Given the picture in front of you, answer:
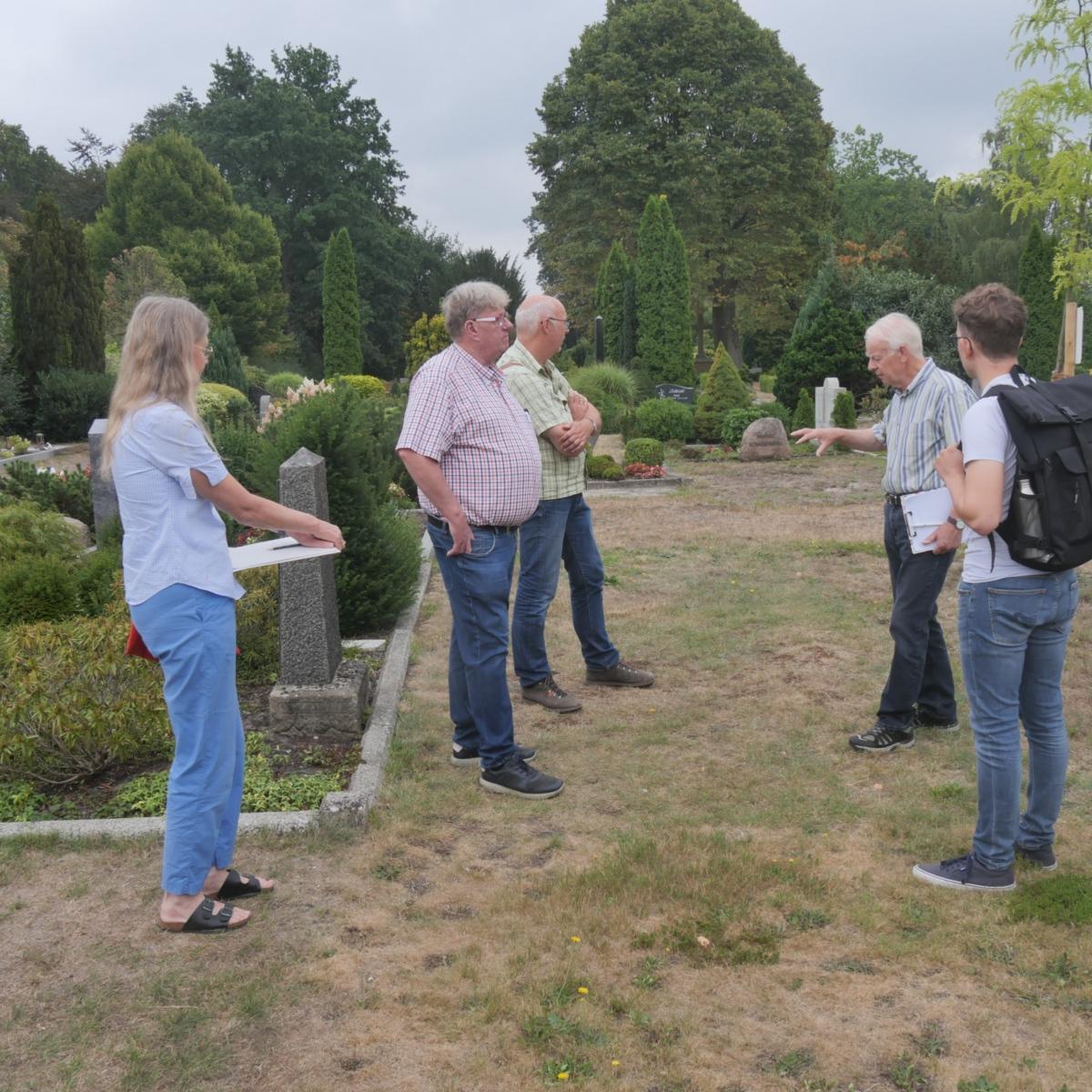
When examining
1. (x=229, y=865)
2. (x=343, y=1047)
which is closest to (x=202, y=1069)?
(x=343, y=1047)

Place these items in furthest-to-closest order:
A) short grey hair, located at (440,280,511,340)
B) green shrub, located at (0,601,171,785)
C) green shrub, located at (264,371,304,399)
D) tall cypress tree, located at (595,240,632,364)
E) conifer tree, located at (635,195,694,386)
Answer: green shrub, located at (264,371,304,399)
tall cypress tree, located at (595,240,632,364)
conifer tree, located at (635,195,694,386)
green shrub, located at (0,601,171,785)
short grey hair, located at (440,280,511,340)

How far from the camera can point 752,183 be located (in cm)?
3634

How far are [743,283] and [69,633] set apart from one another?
37182mm

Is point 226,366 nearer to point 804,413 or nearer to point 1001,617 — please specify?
point 804,413

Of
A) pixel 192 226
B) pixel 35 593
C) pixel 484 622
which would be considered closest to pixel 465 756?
pixel 484 622

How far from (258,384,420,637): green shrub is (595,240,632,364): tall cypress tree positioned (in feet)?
74.3

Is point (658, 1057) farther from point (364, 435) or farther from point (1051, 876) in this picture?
point (364, 435)

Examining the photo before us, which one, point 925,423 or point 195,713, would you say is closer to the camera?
point 195,713

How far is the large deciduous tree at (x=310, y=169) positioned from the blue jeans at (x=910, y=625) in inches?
1587

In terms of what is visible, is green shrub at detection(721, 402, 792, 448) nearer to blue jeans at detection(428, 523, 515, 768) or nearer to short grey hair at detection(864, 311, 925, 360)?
short grey hair at detection(864, 311, 925, 360)

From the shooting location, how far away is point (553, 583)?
525 cm

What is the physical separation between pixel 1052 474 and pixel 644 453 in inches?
482

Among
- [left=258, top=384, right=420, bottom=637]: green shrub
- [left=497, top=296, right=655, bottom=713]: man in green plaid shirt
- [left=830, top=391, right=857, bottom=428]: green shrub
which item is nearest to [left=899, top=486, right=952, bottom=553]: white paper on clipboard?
[left=497, top=296, right=655, bottom=713]: man in green plaid shirt

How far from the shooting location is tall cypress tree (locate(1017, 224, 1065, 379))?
25078 millimetres
